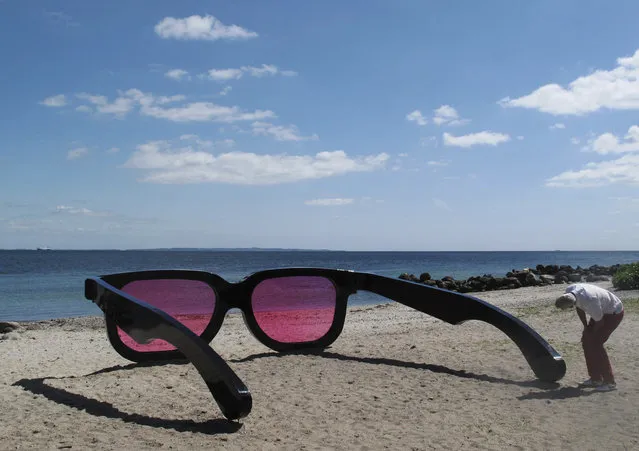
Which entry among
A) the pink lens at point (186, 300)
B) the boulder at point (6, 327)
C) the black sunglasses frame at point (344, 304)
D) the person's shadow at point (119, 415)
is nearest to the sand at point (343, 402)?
the person's shadow at point (119, 415)

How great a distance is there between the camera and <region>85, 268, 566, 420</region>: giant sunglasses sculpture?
5.95m

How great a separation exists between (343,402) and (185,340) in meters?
1.49

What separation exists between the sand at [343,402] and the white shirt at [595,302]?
713mm

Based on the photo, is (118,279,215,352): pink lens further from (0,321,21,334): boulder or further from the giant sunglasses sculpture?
(0,321,21,334): boulder

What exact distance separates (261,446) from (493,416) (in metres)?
1.91

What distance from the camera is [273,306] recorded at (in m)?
7.58

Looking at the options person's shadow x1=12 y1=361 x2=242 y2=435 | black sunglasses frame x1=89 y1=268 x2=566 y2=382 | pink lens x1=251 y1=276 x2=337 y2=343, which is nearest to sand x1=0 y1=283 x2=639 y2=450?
person's shadow x1=12 y1=361 x2=242 y2=435

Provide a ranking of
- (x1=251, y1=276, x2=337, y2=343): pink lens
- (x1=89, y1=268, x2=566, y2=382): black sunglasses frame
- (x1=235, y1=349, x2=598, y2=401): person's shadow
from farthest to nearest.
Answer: (x1=251, y1=276, x2=337, y2=343): pink lens → (x1=89, y1=268, x2=566, y2=382): black sunglasses frame → (x1=235, y1=349, x2=598, y2=401): person's shadow

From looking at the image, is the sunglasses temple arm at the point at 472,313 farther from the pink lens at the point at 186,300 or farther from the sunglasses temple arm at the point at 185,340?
the sunglasses temple arm at the point at 185,340

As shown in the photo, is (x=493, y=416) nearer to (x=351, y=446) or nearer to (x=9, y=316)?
(x=351, y=446)

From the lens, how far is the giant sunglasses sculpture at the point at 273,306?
595 cm

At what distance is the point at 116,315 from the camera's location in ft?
A: 18.6

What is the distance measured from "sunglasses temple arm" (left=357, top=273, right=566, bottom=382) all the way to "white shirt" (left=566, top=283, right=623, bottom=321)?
57 centimetres

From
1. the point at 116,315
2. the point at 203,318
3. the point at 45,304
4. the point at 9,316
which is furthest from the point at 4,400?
the point at 45,304
